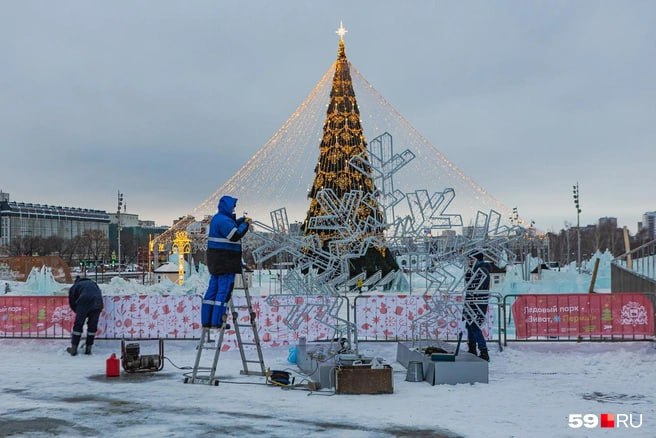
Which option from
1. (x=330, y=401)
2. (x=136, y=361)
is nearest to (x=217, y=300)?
(x=136, y=361)

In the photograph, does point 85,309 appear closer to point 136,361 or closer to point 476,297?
point 136,361

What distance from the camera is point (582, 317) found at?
45.5ft

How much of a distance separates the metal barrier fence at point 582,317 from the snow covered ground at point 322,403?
88 cm

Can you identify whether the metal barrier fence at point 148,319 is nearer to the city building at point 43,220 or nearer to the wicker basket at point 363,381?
the wicker basket at point 363,381

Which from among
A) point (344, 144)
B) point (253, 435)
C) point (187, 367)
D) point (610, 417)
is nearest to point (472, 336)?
point (610, 417)

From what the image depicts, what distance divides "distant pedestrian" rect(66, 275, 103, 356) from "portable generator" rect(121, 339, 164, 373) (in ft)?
8.60

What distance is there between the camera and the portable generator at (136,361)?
37.2 ft

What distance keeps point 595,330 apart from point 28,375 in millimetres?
10492

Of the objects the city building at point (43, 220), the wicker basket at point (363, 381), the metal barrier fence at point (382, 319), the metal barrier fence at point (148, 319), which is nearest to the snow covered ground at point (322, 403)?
the wicker basket at point (363, 381)

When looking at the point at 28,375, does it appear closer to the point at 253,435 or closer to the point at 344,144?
the point at 253,435

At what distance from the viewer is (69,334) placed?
15.0m

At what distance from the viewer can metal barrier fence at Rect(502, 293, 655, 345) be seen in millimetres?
13617

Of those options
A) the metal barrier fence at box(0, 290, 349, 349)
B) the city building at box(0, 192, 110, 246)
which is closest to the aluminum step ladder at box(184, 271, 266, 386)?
the metal barrier fence at box(0, 290, 349, 349)

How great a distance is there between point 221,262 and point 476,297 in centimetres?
434
